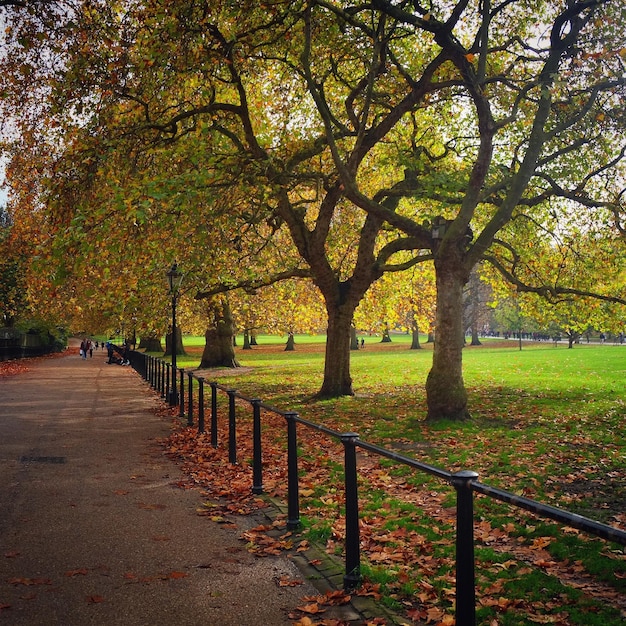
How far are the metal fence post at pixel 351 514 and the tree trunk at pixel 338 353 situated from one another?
39.5 ft

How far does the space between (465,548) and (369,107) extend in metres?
12.0

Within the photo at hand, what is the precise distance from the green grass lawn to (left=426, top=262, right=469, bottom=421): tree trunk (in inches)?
16.4

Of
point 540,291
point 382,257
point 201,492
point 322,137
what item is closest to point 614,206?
point 540,291

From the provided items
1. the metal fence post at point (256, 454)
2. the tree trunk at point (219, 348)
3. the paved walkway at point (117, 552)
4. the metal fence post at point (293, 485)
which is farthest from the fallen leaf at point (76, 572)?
the tree trunk at point (219, 348)

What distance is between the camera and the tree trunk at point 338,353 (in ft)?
55.6

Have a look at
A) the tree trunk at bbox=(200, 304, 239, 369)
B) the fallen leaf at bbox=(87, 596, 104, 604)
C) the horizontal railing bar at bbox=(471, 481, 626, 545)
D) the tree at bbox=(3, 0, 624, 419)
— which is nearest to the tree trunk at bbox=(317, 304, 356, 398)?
the tree at bbox=(3, 0, 624, 419)

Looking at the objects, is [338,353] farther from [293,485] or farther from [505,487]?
[293,485]

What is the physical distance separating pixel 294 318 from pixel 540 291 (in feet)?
58.1

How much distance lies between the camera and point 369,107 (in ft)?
45.2

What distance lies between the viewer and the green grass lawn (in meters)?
4.62

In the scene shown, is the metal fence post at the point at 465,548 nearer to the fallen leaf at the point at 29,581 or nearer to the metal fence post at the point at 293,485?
the metal fence post at the point at 293,485

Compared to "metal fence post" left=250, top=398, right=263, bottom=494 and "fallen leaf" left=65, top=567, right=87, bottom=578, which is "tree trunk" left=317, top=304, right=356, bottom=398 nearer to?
"metal fence post" left=250, top=398, right=263, bottom=494

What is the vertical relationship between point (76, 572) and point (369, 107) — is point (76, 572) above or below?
below

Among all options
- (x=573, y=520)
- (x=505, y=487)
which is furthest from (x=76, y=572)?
(x=505, y=487)
